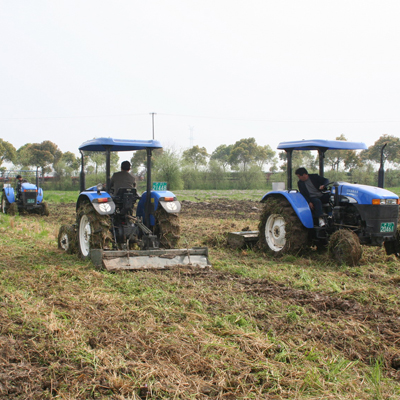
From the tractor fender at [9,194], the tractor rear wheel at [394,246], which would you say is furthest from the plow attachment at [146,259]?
the tractor fender at [9,194]

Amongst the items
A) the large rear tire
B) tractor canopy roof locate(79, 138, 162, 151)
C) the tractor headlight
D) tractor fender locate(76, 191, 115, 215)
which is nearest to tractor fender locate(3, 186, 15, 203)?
the large rear tire

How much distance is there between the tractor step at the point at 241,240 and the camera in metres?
8.00

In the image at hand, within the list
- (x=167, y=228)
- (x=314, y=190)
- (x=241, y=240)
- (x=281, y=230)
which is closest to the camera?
(x=167, y=228)

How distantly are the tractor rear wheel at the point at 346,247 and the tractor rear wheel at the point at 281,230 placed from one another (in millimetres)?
720

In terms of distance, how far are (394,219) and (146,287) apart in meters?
4.09

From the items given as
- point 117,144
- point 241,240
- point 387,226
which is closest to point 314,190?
point 387,226

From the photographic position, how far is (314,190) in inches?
286

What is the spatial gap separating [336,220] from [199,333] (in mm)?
3992

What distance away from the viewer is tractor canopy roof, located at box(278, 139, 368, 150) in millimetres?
6910

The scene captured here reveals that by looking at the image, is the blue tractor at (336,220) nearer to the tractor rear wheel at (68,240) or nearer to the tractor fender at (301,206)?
the tractor fender at (301,206)

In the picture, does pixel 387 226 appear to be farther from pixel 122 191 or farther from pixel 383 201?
pixel 122 191

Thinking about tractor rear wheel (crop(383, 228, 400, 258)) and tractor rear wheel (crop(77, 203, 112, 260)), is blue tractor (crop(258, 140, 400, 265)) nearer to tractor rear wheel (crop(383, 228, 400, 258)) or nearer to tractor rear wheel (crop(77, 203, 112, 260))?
tractor rear wheel (crop(383, 228, 400, 258))

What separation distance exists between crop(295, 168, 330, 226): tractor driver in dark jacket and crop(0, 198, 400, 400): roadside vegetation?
54.1 inches

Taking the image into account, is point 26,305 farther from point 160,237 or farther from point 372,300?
point 372,300
